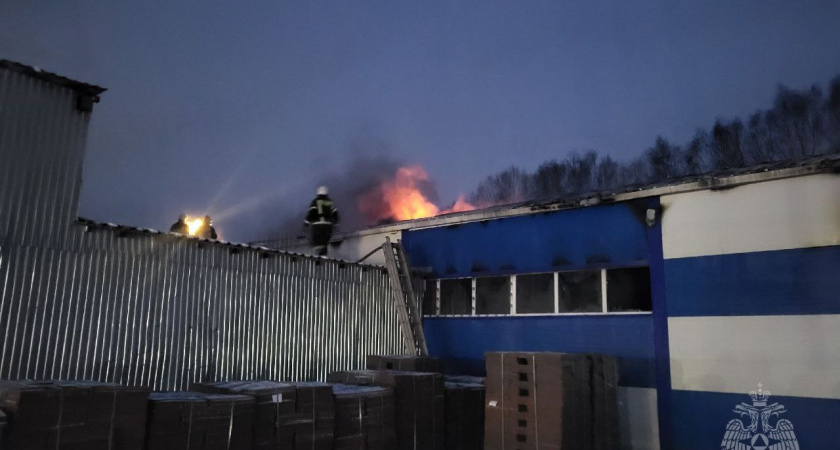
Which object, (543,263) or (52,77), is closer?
(52,77)

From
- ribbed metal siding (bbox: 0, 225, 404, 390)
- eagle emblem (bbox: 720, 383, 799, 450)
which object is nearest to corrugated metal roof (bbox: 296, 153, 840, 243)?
ribbed metal siding (bbox: 0, 225, 404, 390)

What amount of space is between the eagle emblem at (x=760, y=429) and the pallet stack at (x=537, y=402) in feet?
7.91

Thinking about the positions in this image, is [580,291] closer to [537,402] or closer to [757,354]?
[757,354]

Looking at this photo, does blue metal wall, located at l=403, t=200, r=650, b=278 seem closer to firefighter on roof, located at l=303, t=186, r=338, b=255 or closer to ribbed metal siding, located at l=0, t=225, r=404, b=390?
firefighter on roof, located at l=303, t=186, r=338, b=255

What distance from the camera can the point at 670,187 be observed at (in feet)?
31.4

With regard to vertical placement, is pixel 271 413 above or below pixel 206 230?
below

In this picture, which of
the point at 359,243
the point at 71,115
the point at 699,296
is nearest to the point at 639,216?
the point at 699,296

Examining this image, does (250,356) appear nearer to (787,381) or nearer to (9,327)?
(9,327)

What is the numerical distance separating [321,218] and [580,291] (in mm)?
5676

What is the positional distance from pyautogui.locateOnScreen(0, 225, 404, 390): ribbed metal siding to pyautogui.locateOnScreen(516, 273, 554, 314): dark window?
3.22m

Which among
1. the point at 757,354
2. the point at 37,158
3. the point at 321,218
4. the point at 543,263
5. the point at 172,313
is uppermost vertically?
the point at 321,218

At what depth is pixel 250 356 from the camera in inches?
354

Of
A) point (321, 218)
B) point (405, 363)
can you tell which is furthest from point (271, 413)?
point (321, 218)

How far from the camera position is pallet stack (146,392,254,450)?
5.47m
